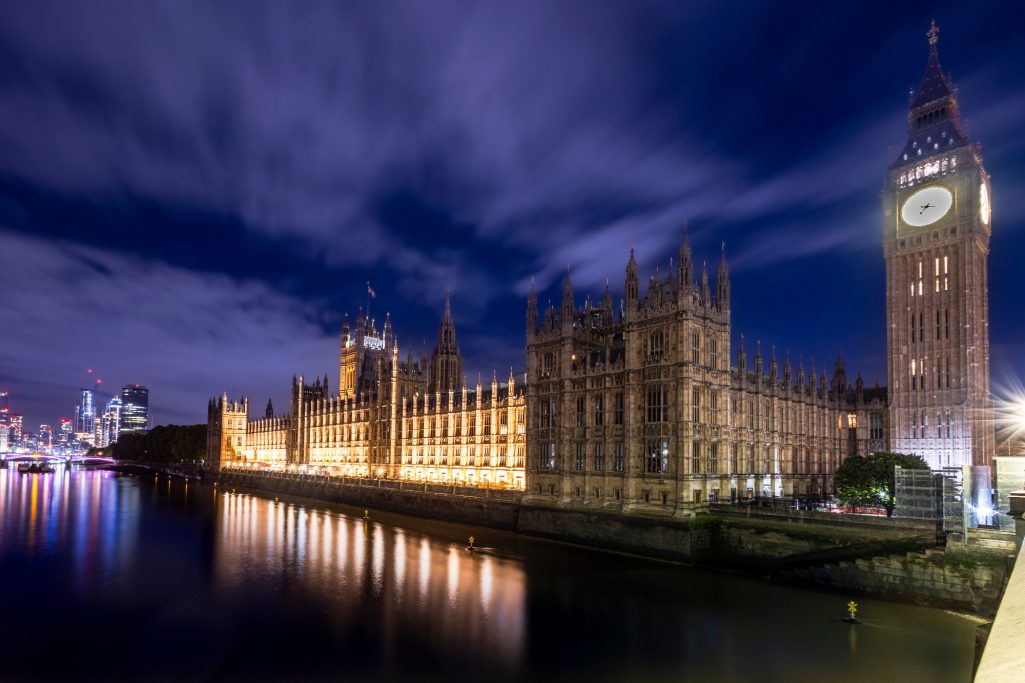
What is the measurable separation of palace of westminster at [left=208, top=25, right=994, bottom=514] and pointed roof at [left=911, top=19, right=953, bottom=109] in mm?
256

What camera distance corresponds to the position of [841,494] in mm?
65562

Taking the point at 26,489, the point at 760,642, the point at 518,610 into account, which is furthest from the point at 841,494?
the point at 26,489

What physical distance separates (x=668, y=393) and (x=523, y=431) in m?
30.7

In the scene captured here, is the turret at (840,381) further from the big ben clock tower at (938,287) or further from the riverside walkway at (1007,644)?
the riverside walkway at (1007,644)

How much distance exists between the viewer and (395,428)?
390 feet

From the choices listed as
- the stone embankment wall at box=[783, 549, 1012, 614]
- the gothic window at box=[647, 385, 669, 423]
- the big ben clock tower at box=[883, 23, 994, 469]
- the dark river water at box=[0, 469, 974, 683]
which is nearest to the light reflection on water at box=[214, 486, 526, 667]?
the dark river water at box=[0, 469, 974, 683]

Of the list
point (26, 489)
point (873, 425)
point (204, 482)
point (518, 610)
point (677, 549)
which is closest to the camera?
point (518, 610)

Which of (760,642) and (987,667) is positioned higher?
(987,667)

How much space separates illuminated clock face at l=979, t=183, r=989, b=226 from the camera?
89312mm

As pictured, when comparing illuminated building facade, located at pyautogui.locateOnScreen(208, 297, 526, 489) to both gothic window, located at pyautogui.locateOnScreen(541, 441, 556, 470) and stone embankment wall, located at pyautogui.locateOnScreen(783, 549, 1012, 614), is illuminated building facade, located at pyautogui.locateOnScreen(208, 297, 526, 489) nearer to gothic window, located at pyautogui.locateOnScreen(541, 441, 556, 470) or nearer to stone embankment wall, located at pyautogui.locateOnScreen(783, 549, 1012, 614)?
gothic window, located at pyautogui.locateOnScreen(541, 441, 556, 470)

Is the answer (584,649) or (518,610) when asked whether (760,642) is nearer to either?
(584,649)

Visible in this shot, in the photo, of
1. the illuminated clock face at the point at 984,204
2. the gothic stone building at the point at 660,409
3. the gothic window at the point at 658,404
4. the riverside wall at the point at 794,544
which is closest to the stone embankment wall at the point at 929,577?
the riverside wall at the point at 794,544

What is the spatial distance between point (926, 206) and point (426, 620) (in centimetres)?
9336

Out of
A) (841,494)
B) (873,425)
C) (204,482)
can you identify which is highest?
(873,425)
